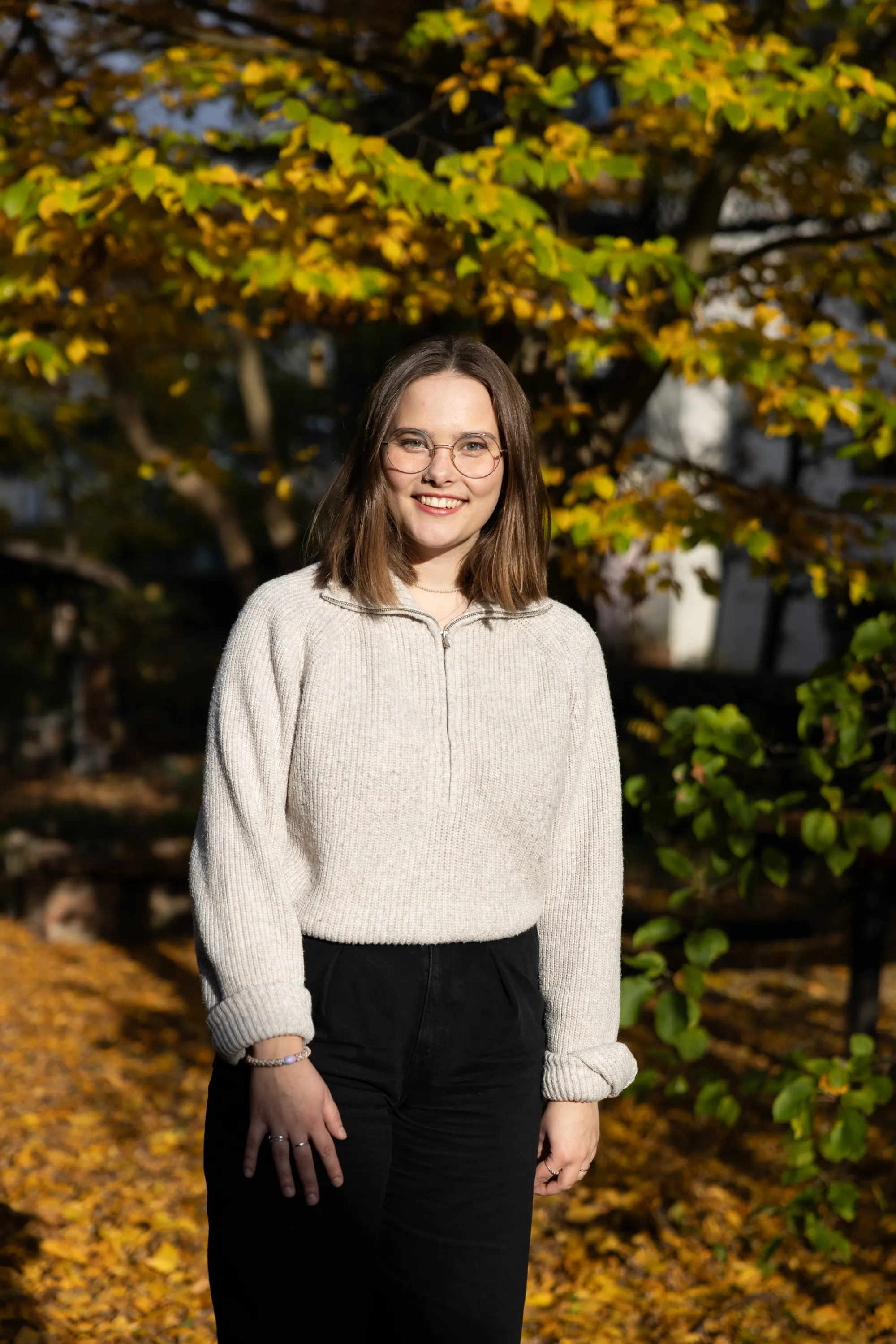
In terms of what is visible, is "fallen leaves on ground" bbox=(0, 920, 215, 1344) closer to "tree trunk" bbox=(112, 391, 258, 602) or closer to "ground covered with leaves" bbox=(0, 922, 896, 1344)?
"ground covered with leaves" bbox=(0, 922, 896, 1344)

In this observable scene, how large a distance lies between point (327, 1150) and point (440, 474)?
1.03 m

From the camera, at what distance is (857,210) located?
16.5ft

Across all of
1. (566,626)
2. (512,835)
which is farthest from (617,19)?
(512,835)

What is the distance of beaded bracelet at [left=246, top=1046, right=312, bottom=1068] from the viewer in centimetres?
173

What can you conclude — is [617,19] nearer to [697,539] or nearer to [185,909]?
[697,539]

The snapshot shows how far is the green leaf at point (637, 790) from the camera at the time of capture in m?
3.31

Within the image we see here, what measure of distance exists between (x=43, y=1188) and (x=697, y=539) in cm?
305

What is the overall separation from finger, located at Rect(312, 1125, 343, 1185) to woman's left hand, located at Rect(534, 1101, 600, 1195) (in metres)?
0.43

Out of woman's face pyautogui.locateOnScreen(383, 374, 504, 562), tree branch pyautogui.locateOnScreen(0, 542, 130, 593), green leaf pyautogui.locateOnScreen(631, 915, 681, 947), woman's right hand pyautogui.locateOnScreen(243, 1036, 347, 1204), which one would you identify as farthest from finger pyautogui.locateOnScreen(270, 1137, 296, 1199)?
tree branch pyautogui.locateOnScreen(0, 542, 130, 593)

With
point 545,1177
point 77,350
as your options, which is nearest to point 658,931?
point 545,1177

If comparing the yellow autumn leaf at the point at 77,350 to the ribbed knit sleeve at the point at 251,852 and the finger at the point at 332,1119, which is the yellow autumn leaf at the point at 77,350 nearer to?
the ribbed knit sleeve at the point at 251,852

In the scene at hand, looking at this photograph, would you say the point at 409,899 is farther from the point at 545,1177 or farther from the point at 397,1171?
the point at 545,1177

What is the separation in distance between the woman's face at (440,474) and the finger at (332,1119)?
866 mm

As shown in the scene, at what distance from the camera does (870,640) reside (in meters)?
3.04
